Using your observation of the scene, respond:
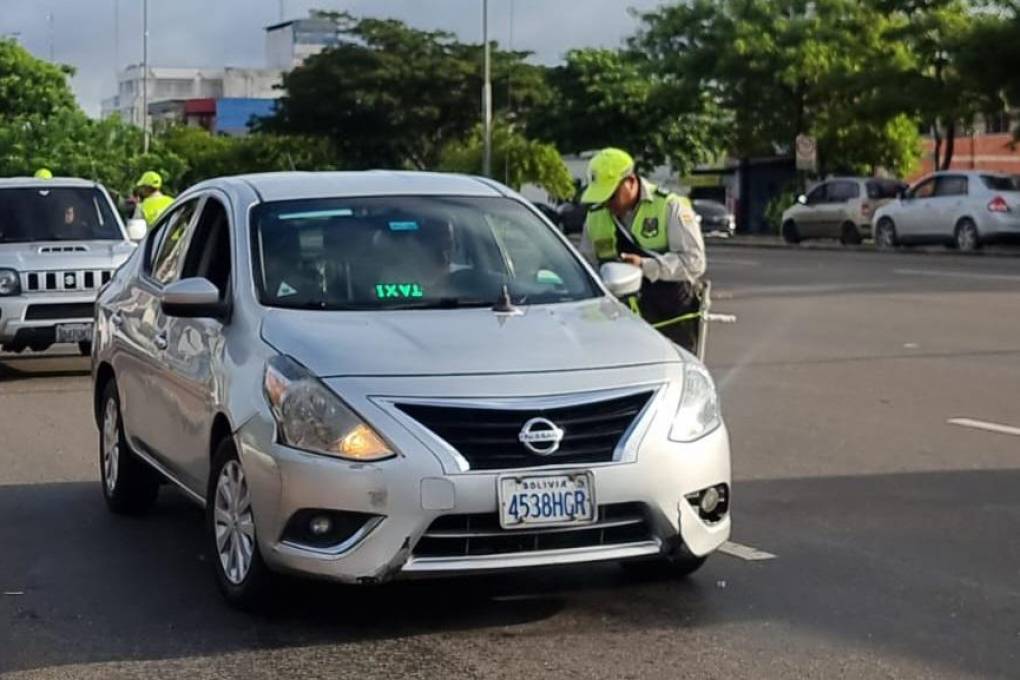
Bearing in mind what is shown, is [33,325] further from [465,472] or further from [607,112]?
[607,112]

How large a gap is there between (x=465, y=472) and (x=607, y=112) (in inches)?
2193

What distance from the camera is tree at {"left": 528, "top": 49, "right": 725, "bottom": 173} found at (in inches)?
2399

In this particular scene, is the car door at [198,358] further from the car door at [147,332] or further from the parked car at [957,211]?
the parked car at [957,211]

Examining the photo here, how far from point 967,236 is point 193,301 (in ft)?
94.6

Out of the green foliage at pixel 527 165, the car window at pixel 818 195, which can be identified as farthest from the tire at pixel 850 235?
the green foliage at pixel 527 165

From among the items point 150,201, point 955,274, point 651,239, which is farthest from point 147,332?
point 955,274

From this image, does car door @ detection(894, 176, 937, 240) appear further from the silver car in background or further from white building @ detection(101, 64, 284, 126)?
white building @ detection(101, 64, 284, 126)

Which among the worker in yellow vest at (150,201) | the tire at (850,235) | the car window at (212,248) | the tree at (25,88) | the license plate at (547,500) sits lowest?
the tire at (850,235)

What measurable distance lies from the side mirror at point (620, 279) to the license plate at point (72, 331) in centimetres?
817

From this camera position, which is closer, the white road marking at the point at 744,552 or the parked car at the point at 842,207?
the white road marking at the point at 744,552

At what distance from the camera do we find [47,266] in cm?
1513

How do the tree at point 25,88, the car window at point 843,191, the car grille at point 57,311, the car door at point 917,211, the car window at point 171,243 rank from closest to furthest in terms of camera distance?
the car window at point 171,243
the car grille at point 57,311
the car door at point 917,211
the car window at point 843,191
the tree at point 25,88

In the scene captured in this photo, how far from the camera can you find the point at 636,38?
58.2 meters

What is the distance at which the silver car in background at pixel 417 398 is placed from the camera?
6102 mm
